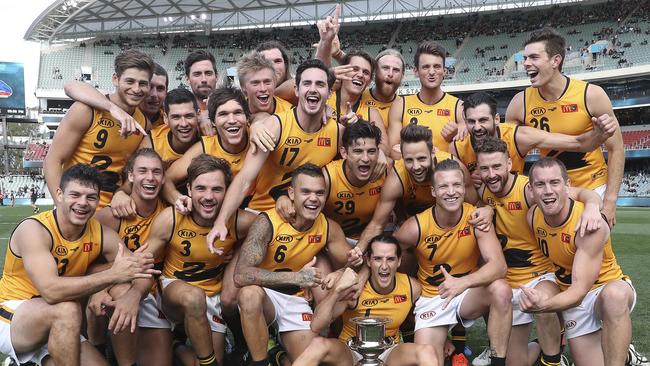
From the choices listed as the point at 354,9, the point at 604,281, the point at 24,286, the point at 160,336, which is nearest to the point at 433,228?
the point at 604,281

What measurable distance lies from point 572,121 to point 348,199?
6.83 feet

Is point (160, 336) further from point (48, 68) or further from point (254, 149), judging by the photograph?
point (48, 68)

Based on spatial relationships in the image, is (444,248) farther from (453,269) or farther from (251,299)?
(251,299)

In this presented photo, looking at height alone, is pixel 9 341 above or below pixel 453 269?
below

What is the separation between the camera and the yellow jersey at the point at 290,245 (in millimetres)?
4340

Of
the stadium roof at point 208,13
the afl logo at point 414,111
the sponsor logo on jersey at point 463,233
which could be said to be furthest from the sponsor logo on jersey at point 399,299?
the stadium roof at point 208,13

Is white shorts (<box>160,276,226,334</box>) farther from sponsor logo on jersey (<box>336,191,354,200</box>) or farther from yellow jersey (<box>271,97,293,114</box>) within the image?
yellow jersey (<box>271,97,293,114</box>)

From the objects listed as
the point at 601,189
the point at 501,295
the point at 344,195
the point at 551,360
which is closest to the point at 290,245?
the point at 344,195

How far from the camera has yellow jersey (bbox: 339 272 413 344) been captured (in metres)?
4.24

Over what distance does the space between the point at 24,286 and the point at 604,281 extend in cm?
419

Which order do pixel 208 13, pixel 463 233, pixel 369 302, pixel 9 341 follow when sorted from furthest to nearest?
pixel 208 13 → pixel 463 233 → pixel 369 302 → pixel 9 341

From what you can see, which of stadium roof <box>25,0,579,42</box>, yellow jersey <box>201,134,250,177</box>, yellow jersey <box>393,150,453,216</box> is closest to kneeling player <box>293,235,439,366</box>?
yellow jersey <box>393,150,453,216</box>

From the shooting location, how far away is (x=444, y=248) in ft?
14.5

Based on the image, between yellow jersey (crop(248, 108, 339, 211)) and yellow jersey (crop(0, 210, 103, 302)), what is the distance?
1.42 metres
